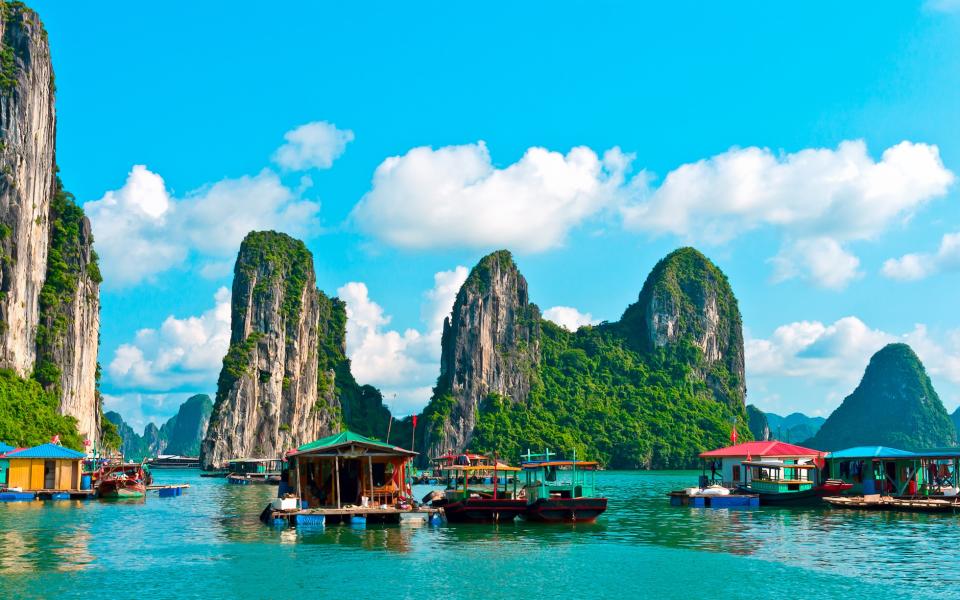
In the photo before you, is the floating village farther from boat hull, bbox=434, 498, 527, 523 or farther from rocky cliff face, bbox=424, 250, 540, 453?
rocky cliff face, bbox=424, 250, 540, 453

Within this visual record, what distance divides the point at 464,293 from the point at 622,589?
520ft

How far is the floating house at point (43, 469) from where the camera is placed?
2363 inches

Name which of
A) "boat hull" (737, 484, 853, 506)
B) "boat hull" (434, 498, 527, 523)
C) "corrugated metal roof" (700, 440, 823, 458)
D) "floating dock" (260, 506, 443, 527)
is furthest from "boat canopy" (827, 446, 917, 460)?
"floating dock" (260, 506, 443, 527)

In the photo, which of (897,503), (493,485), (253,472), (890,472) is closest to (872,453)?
(890,472)

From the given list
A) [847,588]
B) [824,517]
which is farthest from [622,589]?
[824,517]

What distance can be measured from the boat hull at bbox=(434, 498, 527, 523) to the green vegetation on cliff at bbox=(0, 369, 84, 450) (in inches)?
1990

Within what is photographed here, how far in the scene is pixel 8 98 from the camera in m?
97.0

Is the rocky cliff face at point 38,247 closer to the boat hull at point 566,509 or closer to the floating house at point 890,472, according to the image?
the boat hull at point 566,509

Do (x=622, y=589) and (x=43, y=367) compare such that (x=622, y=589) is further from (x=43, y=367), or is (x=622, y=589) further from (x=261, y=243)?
(x=261, y=243)

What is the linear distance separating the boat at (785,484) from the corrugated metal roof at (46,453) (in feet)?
150

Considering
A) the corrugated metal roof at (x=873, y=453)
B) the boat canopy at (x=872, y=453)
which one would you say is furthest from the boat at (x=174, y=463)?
the corrugated metal roof at (x=873, y=453)

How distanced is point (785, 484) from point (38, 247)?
275ft

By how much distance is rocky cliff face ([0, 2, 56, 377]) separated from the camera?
3637 inches

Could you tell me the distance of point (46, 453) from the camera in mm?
61031
